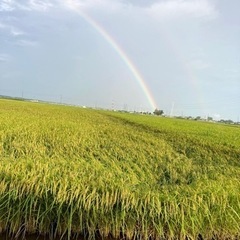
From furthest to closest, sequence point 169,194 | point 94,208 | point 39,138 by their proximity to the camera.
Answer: point 39,138
point 169,194
point 94,208

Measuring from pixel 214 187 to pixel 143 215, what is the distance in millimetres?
1858

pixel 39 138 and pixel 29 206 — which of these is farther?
pixel 39 138

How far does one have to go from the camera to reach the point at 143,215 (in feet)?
18.4

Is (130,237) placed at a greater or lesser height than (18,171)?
lesser

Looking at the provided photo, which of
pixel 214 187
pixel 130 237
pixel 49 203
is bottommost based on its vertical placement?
pixel 130 237

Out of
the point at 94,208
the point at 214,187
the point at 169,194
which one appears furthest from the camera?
the point at 214,187

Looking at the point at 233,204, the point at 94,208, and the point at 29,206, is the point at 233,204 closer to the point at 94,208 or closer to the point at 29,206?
the point at 94,208

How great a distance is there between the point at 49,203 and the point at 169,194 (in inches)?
86.9

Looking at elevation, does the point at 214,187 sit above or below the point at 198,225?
above

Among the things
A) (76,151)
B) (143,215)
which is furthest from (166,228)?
(76,151)

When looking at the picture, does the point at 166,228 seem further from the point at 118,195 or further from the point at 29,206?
the point at 29,206

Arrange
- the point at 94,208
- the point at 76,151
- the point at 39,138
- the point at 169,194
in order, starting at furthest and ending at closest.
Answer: the point at 39,138
the point at 76,151
the point at 169,194
the point at 94,208

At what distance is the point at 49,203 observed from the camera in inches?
223

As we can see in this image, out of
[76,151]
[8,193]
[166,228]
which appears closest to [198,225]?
[166,228]
